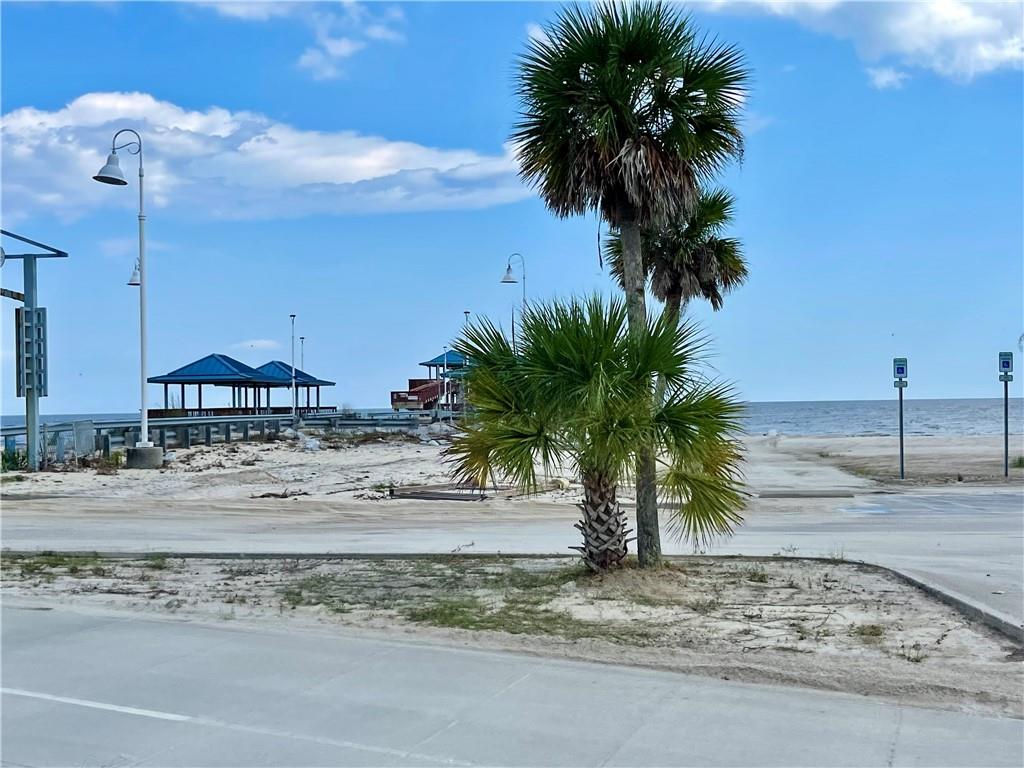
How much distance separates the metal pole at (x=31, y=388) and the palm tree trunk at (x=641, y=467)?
2131cm

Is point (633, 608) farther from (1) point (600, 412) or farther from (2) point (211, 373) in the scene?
(2) point (211, 373)

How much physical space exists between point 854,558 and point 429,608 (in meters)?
5.70

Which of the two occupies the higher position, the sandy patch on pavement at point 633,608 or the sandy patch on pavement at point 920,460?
the sandy patch on pavement at point 633,608

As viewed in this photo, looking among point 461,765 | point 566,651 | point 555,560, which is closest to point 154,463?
point 555,560

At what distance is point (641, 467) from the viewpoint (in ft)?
32.5

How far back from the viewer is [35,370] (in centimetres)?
2719

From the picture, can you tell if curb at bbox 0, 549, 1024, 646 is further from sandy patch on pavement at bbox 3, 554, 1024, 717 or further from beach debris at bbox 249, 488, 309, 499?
beach debris at bbox 249, 488, 309, 499

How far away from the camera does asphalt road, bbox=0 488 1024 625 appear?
12086 mm

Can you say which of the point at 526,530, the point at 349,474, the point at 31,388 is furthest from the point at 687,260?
the point at 31,388

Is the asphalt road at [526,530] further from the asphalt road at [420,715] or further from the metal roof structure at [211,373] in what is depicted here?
the metal roof structure at [211,373]

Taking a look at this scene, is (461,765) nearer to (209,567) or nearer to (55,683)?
(55,683)

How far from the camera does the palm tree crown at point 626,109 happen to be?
10109 millimetres

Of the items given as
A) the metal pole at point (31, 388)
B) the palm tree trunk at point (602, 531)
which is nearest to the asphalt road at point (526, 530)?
the palm tree trunk at point (602, 531)

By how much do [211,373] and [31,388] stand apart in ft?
81.5
